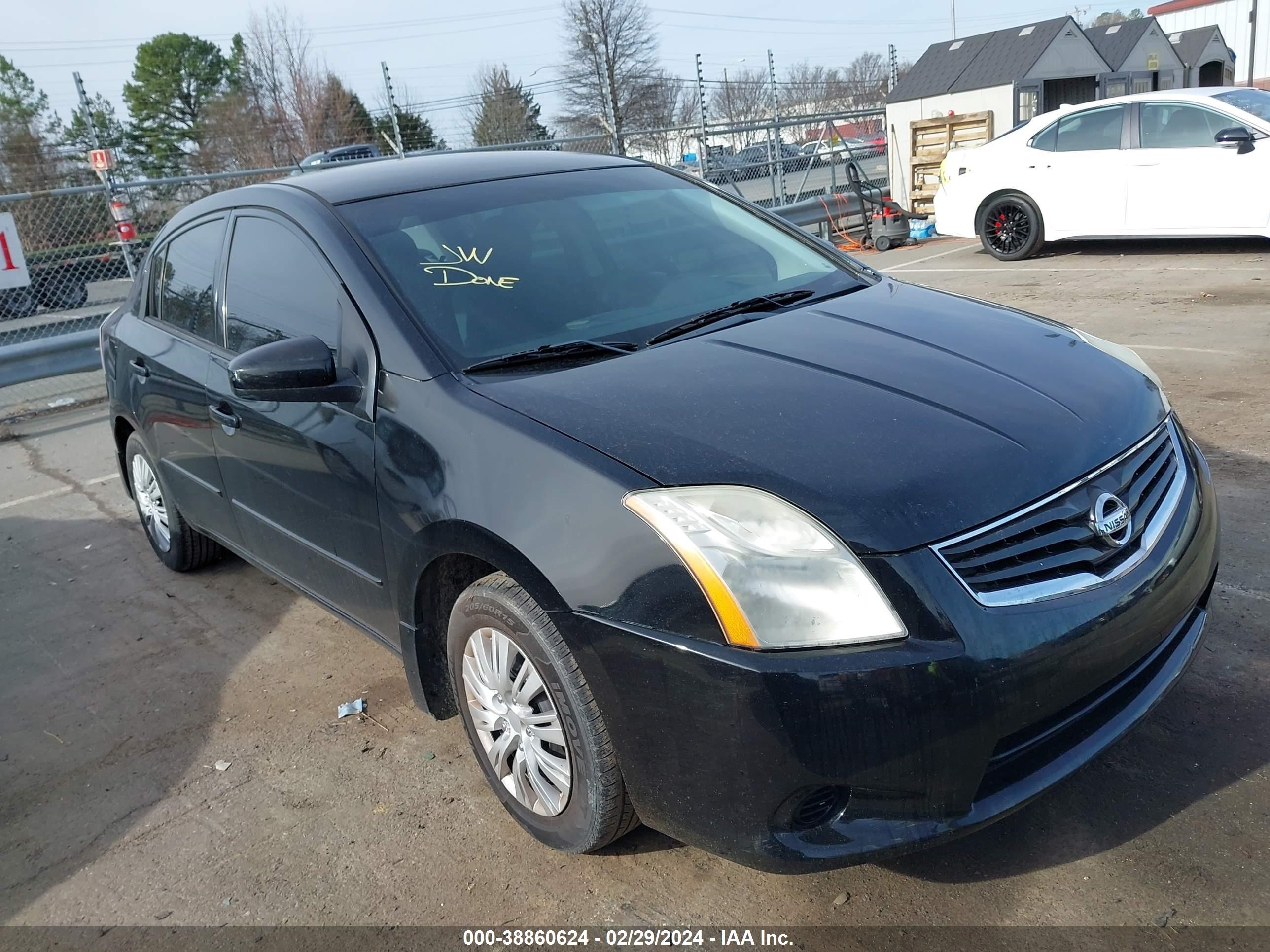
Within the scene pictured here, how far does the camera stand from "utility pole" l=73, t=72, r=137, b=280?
10898 millimetres

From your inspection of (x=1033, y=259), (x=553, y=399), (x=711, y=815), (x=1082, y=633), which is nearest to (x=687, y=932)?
(x=711, y=815)

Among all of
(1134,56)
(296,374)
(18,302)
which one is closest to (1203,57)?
(1134,56)

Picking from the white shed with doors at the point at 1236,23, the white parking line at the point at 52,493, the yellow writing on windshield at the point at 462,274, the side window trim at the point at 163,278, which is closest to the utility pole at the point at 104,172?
the white parking line at the point at 52,493

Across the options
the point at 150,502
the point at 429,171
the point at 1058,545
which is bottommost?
the point at 150,502

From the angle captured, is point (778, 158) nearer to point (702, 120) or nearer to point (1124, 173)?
point (702, 120)

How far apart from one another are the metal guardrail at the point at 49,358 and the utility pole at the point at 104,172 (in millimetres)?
1984

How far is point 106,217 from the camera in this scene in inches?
489

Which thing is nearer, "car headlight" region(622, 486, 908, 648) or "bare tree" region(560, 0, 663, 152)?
"car headlight" region(622, 486, 908, 648)

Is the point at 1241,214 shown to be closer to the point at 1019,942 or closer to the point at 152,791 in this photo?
the point at 1019,942

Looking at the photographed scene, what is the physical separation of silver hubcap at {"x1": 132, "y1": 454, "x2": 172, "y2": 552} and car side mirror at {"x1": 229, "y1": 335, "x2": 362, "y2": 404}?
6.92 feet

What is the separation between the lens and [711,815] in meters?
2.11

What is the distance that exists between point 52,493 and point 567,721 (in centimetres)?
559

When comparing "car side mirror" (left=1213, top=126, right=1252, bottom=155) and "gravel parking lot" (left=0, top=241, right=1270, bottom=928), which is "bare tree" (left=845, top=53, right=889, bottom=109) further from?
"gravel parking lot" (left=0, top=241, right=1270, bottom=928)

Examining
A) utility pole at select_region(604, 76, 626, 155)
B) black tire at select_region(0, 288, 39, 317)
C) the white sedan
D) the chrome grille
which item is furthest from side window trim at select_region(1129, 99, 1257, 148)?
black tire at select_region(0, 288, 39, 317)
